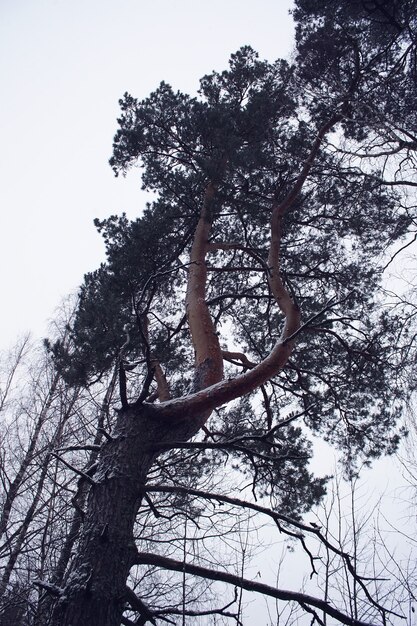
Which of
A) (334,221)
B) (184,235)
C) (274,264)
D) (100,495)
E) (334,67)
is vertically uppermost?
(334,67)

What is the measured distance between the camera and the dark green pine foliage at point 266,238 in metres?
6.12

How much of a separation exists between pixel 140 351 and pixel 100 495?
11.0 feet

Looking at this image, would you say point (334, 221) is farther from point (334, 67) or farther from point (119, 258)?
point (119, 258)

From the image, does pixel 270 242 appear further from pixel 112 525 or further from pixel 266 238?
pixel 112 525

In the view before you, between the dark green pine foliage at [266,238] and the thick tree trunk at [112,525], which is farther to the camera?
the dark green pine foliage at [266,238]

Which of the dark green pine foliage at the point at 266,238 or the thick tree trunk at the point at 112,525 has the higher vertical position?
the dark green pine foliage at the point at 266,238

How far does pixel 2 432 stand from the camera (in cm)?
839

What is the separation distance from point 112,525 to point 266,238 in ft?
17.6

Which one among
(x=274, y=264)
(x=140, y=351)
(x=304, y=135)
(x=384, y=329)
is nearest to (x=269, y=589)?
(x=274, y=264)

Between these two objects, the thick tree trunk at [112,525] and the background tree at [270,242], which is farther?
the background tree at [270,242]

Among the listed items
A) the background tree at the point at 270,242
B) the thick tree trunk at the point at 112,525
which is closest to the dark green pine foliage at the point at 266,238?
the background tree at the point at 270,242

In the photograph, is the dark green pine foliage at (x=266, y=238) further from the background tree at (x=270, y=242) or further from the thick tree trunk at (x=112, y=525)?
the thick tree trunk at (x=112, y=525)

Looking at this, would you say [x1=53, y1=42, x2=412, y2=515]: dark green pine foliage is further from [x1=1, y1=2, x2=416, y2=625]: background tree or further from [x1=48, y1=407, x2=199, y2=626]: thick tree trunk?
[x1=48, y1=407, x2=199, y2=626]: thick tree trunk

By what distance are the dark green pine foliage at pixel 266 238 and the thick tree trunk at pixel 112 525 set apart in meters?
2.39
